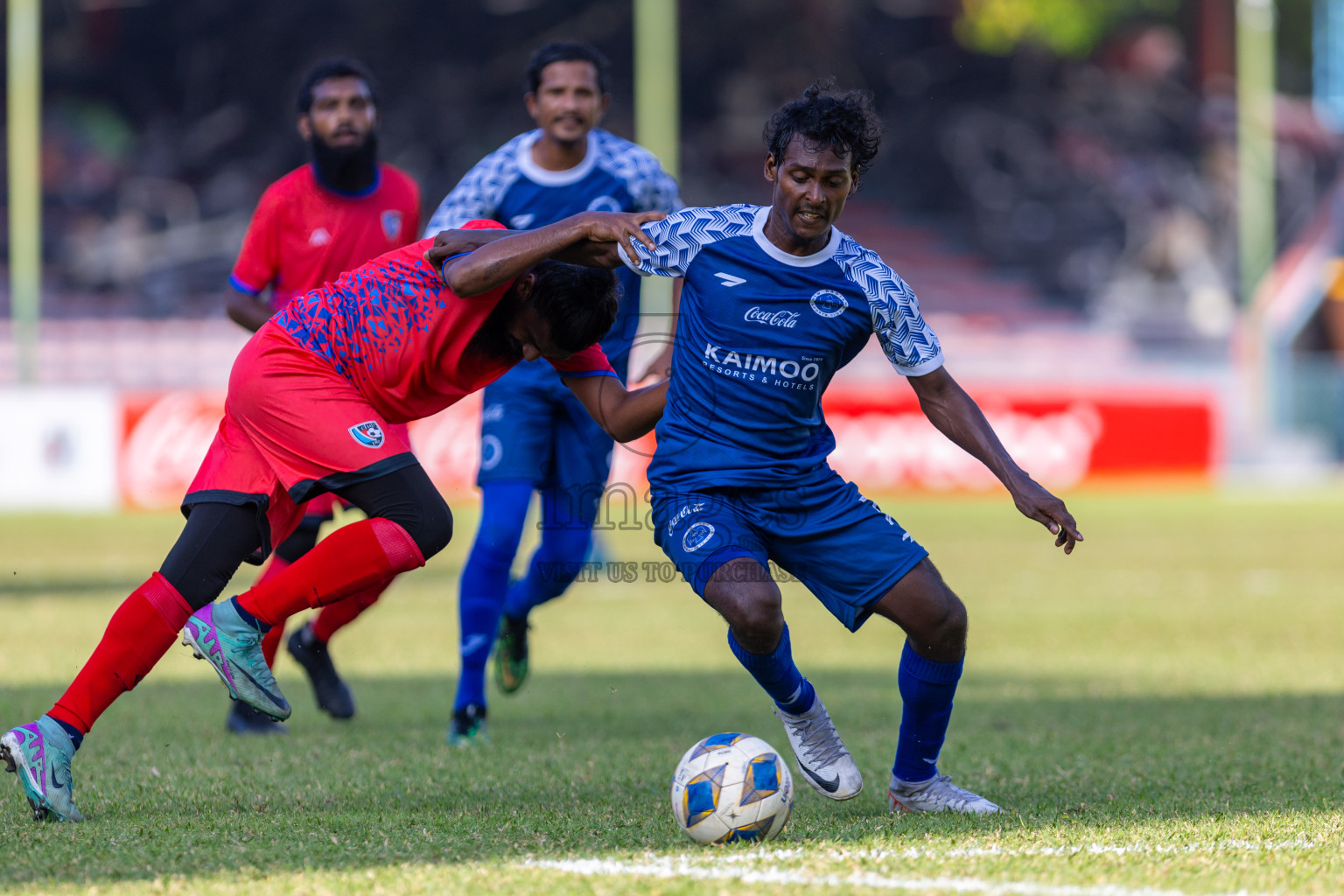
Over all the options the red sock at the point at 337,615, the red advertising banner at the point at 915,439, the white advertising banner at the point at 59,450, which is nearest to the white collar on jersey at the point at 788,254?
the red sock at the point at 337,615

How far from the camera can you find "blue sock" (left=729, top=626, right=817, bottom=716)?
4.42m

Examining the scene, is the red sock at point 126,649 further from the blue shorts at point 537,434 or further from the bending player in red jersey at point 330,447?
the blue shorts at point 537,434

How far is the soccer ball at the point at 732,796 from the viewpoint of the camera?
13.3ft

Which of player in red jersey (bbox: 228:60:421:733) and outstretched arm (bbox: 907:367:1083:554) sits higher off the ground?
player in red jersey (bbox: 228:60:421:733)

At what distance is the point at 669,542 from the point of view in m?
4.52

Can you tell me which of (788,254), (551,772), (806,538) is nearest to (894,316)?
(788,254)

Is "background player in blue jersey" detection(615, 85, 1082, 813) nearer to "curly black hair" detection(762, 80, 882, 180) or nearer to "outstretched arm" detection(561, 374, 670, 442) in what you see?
"curly black hair" detection(762, 80, 882, 180)

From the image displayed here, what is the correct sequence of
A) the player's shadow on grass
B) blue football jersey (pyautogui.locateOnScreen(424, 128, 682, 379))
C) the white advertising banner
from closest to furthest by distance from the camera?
the player's shadow on grass → blue football jersey (pyautogui.locateOnScreen(424, 128, 682, 379)) → the white advertising banner

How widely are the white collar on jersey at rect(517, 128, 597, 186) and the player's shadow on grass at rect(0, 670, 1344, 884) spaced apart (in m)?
2.14

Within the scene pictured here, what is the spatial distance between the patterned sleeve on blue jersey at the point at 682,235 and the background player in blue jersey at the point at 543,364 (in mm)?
1509

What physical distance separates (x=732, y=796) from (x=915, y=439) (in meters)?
18.3

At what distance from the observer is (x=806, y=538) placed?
14.6ft

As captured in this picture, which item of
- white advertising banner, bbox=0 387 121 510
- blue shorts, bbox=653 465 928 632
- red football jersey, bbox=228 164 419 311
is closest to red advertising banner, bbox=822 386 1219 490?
white advertising banner, bbox=0 387 121 510

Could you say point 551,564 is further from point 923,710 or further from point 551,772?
point 923,710
